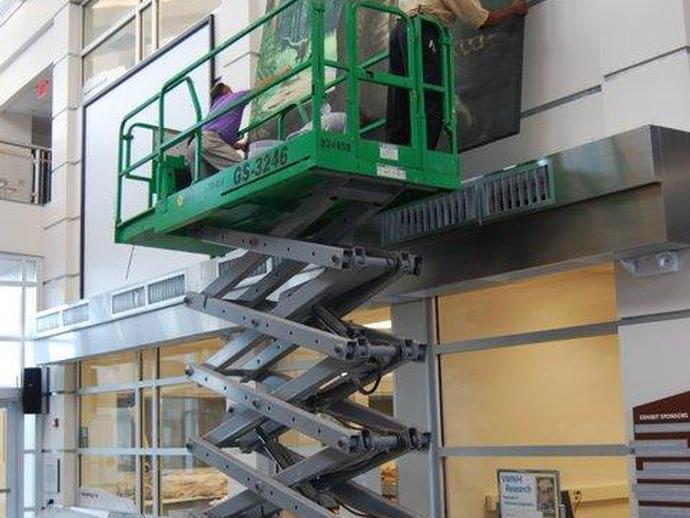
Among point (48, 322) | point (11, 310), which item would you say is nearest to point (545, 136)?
point (48, 322)

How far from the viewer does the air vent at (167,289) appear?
8859 millimetres

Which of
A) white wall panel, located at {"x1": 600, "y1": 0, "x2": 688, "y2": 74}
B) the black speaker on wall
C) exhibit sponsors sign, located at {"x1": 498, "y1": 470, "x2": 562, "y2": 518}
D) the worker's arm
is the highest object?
the worker's arm

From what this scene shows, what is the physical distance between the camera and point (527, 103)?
6.06m

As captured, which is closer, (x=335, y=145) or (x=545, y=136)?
(x=335, y=145)

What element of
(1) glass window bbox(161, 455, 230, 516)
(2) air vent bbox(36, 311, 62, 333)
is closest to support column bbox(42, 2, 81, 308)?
(2) air vent bbox(36, 311, 62, 333)

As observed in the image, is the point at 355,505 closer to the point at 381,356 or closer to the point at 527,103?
the point at 381,356

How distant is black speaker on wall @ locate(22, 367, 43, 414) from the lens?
39.7ft

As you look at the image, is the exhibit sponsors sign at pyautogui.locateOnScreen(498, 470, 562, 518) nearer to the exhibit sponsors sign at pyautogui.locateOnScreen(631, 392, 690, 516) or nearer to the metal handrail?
the exhibit sponsors sign at pyautogui.locateOnScreen(631, 392, 690, 516)

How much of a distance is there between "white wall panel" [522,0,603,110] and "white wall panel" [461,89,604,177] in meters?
0.10

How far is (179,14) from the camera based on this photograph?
34.3 feet

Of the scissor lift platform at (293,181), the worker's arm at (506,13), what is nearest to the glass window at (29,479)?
the scissor lift platform at (293,181)

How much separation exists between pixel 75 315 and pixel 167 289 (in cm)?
239

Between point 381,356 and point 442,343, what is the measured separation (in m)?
1.94

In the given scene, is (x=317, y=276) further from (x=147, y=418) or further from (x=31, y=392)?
(x=31, y=392)
